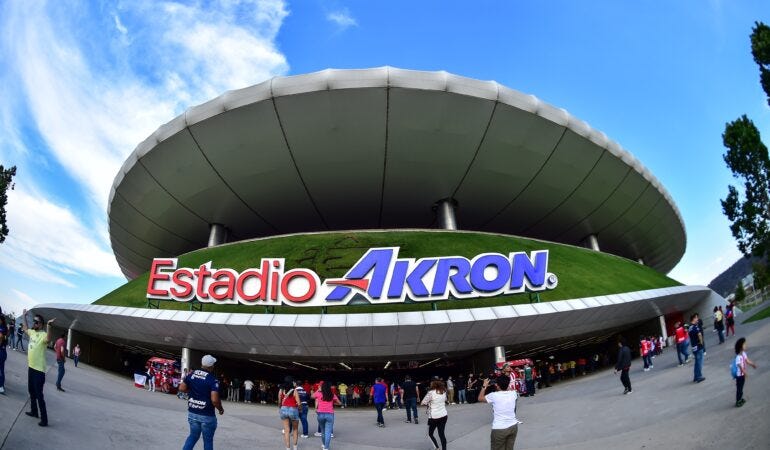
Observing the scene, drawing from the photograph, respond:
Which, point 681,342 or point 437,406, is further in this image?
point 681,342

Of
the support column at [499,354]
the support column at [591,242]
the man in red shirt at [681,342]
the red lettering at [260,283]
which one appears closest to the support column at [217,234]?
the red lettering at [260,283]

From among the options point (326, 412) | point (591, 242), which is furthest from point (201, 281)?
point (591, 242)

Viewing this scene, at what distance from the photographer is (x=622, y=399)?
11.4 m

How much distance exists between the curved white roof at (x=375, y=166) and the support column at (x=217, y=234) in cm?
42

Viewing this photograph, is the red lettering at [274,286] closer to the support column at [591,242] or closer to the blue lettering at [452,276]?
the blue lettering at [452,276]

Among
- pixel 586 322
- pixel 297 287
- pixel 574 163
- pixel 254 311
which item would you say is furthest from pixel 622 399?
pixel 574 163

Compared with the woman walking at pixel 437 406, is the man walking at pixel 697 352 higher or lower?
higher

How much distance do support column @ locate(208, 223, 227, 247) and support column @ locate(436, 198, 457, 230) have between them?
44.1ft

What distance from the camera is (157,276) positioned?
20531mm

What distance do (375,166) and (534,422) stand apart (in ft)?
52.7

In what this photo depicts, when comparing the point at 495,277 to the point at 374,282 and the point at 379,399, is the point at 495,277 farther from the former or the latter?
the point at 379,399

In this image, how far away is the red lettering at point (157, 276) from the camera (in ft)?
66.0

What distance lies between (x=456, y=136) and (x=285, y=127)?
8204 millimetres

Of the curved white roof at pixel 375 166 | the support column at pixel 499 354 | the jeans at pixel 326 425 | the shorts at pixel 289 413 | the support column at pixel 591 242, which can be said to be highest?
the curved white roof at pixel 375 166
